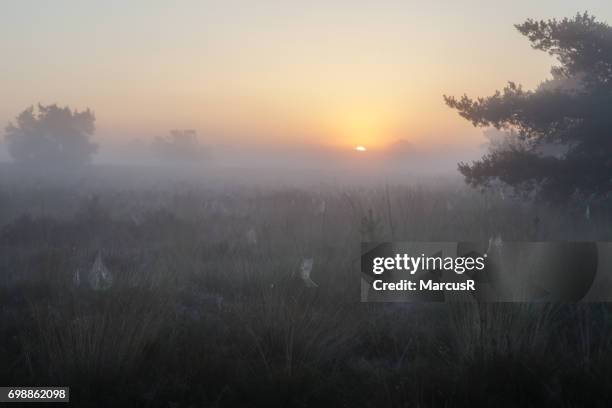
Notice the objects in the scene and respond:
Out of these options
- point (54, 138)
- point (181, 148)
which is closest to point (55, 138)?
point (54, 138)

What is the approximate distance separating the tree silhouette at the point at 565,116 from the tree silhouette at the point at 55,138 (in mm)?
54212

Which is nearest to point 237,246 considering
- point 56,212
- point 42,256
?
point 42,256

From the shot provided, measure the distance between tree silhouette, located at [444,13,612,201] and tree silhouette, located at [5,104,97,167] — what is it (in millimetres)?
54212

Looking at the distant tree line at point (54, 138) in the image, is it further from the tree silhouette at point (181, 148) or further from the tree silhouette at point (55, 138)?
the tree silhouette at point (181, 148)

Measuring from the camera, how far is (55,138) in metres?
56.6

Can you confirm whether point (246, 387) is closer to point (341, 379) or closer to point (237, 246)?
point (341, 379)

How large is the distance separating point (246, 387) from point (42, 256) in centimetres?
542

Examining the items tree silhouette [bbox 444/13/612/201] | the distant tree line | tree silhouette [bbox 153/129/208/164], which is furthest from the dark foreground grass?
tree silhouette [bbox 153/129/208/164]

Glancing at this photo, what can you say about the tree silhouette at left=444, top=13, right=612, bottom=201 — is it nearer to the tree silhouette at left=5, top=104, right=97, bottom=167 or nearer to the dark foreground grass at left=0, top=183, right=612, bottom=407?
the dark foreground grass at left=0, top=183, right=612, bottom=407

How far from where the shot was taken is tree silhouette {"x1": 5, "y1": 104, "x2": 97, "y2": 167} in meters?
55.4

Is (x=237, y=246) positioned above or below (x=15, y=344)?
above

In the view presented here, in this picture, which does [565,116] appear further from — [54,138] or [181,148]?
[181,148]

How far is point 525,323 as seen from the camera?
4.03 metres

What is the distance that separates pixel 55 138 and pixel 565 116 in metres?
57.9
